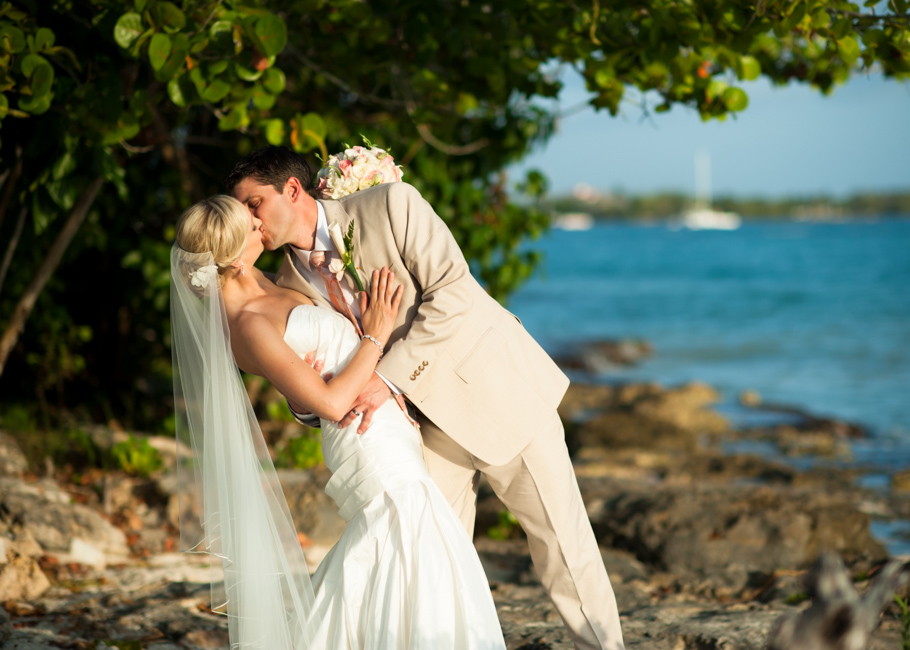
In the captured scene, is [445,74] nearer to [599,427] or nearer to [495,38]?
[495,38]

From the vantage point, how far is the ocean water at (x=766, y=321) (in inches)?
542

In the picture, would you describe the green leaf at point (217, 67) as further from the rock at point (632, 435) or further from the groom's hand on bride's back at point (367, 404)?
the rock at point (632, 435)

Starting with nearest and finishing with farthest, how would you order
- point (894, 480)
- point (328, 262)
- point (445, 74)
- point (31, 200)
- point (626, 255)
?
1. point (328, 262)
2. point (31, 200)
3. point (445, 74)
4. point (894, 480)
5. point (626, 255)

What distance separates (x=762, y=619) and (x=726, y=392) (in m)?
11.1

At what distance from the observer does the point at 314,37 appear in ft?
15.0

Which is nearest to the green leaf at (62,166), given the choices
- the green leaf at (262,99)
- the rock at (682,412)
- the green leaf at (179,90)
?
the green leaf at (179,90)

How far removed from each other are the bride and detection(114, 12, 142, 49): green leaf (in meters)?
0.96

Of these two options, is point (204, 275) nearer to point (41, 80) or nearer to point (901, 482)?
point (41, 80)

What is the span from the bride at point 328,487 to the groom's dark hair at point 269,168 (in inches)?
6.3

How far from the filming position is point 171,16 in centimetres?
316

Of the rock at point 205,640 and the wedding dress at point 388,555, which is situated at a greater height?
the wedding dress at point 388,555

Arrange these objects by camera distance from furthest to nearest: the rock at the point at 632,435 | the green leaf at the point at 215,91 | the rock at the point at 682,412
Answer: the rock at the point at 682,412, the rock at the point at 632,435, the green leaf at the point at 215,91

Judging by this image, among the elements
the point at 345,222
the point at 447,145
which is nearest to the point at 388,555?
the point at 345,222

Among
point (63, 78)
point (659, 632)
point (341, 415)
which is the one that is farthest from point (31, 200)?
point (659, 632)
